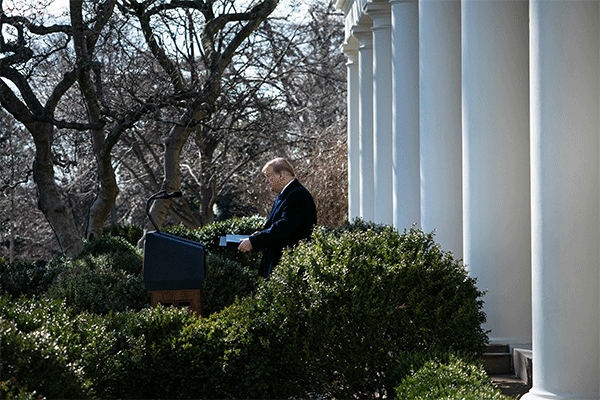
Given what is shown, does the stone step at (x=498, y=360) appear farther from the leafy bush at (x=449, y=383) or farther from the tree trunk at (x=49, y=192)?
the tree trunk at (x=49, y=192)

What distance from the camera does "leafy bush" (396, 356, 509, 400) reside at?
4.26 metres

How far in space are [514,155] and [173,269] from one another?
3863mm

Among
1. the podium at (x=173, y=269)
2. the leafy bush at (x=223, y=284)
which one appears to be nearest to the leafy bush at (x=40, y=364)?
the podium at (x=173, y=269)

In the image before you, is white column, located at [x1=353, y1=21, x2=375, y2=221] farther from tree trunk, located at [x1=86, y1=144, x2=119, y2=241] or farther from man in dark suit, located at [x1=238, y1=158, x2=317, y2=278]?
man in dark suit, located at [x1=238, y1=158, x2=317, y2=278]

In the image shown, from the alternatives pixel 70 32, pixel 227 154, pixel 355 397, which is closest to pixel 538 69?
pixel 355 397

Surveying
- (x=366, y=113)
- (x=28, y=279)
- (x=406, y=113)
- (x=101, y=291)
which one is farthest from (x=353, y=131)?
(x=101, y=291)

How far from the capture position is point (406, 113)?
11.0m

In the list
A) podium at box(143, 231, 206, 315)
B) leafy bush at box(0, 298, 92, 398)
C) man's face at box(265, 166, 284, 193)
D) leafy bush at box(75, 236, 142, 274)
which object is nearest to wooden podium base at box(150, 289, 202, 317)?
podium at box(143, 231, 206, 315)

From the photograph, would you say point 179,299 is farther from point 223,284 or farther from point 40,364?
point 223,284

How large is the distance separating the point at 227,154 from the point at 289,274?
20.0 m

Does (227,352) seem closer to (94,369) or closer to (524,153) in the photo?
(94,369)

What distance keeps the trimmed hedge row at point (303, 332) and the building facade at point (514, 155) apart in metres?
0.77

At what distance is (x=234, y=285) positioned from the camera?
980 centimetres

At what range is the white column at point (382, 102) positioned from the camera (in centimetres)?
1321
